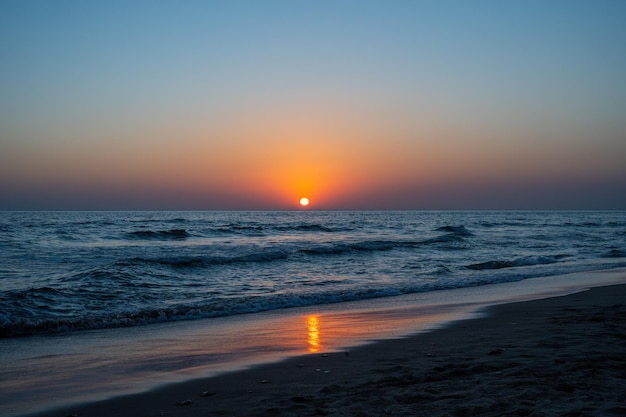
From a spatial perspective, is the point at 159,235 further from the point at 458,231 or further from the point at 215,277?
the point at 458,231

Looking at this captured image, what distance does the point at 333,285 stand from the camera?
16688 millimetres

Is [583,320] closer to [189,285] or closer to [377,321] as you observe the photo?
[377,321]

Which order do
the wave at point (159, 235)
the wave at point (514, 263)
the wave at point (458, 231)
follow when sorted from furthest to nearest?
1. the wave at point (458, 231)
2. the wave at point (159, 235)
3. the wave at point (514, 263)

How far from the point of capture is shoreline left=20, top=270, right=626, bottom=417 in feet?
15.5

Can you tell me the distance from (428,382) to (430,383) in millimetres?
60

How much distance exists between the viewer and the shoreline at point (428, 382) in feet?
15.5

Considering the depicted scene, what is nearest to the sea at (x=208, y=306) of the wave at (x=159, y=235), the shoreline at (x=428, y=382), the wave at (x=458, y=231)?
the shoreline at (x=428, y=382)

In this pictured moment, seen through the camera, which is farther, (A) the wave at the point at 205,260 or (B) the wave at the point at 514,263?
(B) the wave at the point at 514,263

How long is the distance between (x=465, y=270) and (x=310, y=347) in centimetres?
1510

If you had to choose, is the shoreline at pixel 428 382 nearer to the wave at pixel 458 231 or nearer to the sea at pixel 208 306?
the sea at pixel 208 306

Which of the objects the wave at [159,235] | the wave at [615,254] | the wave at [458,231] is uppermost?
the wave at [159,235]

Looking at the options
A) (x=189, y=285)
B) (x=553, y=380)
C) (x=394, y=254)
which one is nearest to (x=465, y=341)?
(x=553, y=380)

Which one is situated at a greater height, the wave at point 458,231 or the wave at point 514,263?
the wave at point 458,231

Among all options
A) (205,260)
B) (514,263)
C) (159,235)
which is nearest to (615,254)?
(514,263)
